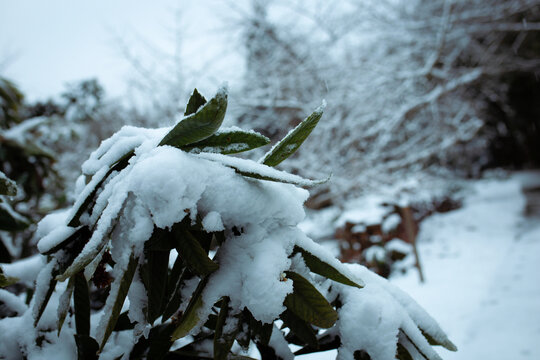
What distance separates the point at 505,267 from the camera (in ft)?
14.8

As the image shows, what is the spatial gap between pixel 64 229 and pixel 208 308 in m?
0.30

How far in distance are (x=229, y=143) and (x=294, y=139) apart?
0.11m

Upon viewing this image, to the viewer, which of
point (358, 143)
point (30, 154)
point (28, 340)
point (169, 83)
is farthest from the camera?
point (169, 83)

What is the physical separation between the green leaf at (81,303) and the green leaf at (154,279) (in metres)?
0.13

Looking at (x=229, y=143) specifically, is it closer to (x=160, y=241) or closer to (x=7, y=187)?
(x=160, y=241)

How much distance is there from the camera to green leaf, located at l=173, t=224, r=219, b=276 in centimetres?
47

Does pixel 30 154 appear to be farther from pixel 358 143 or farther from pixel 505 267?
pixel 505 267

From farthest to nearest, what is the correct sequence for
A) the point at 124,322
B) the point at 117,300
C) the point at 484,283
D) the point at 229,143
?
the point at 484,283, the point at 124,322, the point at 229,143, the point at 117,300

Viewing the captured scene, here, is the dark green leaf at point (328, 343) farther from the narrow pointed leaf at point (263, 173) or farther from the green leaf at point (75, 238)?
the green leaf at point (75, 238)

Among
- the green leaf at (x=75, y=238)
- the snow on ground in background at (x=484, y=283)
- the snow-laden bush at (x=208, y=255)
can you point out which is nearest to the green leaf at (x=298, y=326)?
the snow-laden bush at (x=208, y=255)

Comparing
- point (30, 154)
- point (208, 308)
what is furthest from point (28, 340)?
point (30, 154)

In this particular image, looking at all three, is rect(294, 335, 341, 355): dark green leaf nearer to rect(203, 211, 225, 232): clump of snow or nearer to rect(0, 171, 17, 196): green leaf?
rect(203, 211, 225, 232): clump of snow

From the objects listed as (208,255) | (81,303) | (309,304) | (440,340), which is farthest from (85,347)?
(440,340)

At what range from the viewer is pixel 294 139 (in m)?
0.55
